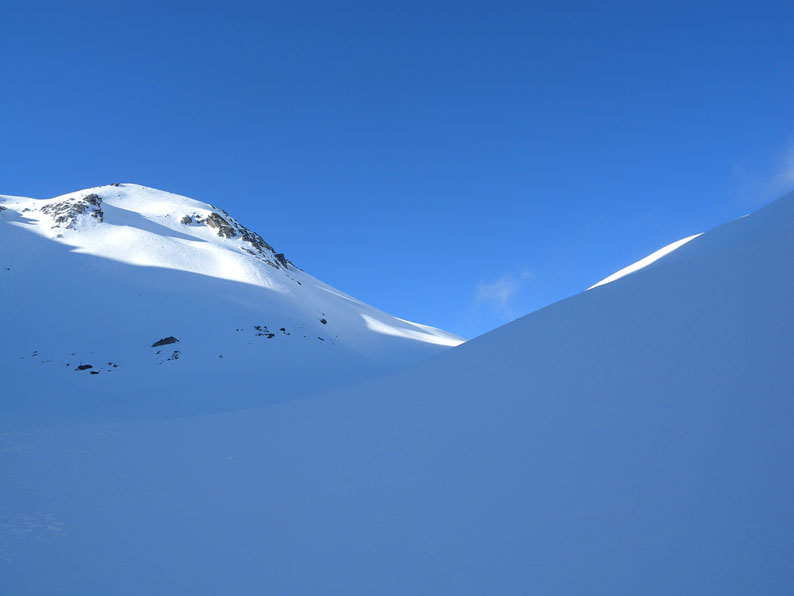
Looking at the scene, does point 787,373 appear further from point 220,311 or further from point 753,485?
point 220,311

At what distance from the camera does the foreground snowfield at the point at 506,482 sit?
385 centimetres

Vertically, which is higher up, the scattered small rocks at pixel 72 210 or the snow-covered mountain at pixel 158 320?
the scattered small rocks at pixel 72 210

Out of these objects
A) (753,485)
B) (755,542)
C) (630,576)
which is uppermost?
(753,485)

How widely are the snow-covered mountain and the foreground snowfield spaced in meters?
9.55

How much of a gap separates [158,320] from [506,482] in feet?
94.3

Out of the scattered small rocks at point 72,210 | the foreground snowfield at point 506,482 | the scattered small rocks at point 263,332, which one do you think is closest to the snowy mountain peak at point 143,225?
the scattered small rocks at point 72,210

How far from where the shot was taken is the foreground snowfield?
12.6ft

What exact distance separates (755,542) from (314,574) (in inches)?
171

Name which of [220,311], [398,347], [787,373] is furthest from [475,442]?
[398,347]

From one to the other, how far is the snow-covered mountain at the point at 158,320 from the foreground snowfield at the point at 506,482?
9554 mm

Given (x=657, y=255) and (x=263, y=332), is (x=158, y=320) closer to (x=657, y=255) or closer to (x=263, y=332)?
(x=263, y=332)

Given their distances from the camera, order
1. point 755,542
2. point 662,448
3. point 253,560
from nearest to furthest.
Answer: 1. point 755,542
2. point 253,560
3. point 662,448

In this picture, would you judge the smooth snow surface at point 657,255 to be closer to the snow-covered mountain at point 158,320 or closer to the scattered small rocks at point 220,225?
the snow-covered mountain at point 158,320

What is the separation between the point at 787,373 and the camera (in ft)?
17.1
